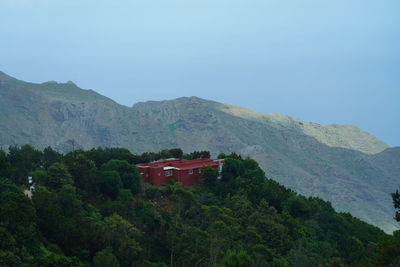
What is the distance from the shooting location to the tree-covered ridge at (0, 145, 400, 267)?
2475cm

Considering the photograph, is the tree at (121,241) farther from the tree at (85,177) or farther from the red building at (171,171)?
the red building at (171,171)

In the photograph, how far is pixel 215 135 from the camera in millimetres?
138125

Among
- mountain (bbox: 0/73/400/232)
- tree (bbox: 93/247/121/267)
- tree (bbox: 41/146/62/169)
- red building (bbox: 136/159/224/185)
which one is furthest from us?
mountain (bbox: 0/73/400/232)

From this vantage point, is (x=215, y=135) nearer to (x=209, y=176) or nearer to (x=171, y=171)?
(x=209, y=176)

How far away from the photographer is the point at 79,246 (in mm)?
28109

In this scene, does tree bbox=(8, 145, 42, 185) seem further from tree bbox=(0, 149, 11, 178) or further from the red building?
the red building

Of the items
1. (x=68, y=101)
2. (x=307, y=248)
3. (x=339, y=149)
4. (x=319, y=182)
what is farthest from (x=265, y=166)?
(x=307, y=248)

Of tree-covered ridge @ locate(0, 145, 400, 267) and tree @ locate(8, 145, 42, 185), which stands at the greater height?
tree @ locate(8, 145, 42, 185)

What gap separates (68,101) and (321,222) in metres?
107

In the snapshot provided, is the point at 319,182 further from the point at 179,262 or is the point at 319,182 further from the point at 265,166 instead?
the point at 179,262

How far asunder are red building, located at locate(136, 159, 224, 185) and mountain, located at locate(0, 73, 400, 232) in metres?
70.4

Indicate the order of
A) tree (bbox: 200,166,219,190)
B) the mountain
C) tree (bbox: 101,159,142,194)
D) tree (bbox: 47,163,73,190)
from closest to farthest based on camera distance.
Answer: tree (bbox: 47,163,73,190), tree (bbox: 101,159,142,194), tree (bbox: 200,166,219,190), the mountain

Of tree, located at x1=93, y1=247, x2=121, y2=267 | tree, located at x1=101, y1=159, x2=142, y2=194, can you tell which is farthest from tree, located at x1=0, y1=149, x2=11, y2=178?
tree, located at x1=93, y1=247, x2=121, y2=267

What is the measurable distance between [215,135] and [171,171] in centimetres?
9378
